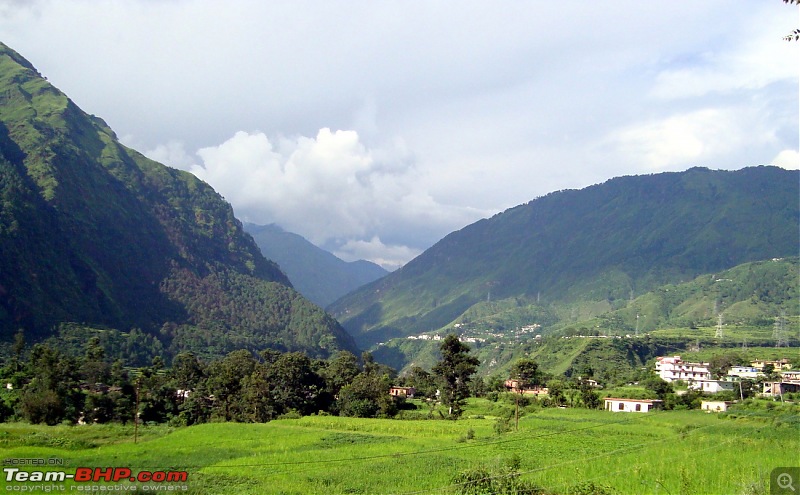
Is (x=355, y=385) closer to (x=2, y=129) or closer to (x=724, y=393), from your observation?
(x=724, y=393)

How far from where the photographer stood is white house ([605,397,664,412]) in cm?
7294

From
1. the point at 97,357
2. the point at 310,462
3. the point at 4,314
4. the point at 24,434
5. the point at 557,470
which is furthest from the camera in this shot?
the point at 4,314

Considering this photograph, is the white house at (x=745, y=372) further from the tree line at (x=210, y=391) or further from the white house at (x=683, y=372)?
the tree line at (x=210, y=391)

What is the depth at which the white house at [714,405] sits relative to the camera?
2803 inches

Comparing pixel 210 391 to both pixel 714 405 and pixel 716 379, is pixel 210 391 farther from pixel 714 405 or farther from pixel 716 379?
pixel 716 379

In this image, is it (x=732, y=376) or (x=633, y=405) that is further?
(x=732, y=376)

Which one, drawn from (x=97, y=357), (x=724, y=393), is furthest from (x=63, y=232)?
(x=724, y=393)

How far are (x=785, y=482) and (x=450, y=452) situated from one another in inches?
883

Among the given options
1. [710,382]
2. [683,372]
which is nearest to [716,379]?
[710,382]

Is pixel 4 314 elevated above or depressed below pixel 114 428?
above

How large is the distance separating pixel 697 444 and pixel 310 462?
1058 inches

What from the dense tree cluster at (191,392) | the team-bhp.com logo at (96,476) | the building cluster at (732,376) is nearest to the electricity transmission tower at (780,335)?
the building cluster at (732,376)

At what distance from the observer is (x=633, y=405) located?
2899 inches

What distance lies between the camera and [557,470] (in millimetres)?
35031
